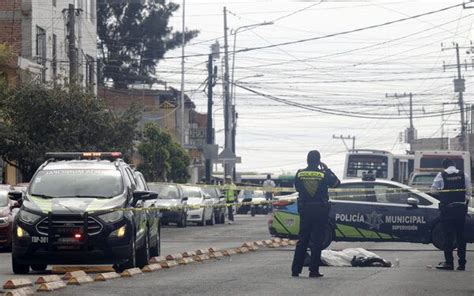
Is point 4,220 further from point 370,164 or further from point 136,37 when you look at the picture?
point 136,37

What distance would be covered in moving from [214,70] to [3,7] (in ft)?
44.4

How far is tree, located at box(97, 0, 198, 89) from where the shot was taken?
7619 centimetres

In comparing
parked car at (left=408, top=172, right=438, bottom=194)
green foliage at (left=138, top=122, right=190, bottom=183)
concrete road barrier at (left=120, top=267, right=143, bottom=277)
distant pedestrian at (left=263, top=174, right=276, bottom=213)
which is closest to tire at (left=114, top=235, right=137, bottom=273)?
concrete road barrier at (left=120, top=267, right=143, bottom=277)

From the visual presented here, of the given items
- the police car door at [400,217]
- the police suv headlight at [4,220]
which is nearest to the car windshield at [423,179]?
the police car door at [400,217]

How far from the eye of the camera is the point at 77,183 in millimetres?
19625

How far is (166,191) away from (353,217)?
1587cm

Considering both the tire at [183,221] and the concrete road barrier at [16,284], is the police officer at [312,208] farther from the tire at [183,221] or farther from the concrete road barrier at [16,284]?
the tire at [183,221]

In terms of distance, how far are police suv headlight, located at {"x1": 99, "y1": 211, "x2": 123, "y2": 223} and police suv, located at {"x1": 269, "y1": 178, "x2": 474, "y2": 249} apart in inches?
313

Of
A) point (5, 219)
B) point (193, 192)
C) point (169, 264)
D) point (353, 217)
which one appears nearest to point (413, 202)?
point (353, 217)

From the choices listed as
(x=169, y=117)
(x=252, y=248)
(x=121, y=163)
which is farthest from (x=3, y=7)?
(x=169, y=117)

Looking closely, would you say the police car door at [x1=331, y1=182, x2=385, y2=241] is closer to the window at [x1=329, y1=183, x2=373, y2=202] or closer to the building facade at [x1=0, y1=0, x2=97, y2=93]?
the window at [x1=329, y1=183, x2=373, y2=202]

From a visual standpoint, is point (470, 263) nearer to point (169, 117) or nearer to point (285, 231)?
point (285, 231)

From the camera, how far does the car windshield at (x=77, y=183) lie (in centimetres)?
1939

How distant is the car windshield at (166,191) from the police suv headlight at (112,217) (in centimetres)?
2185
